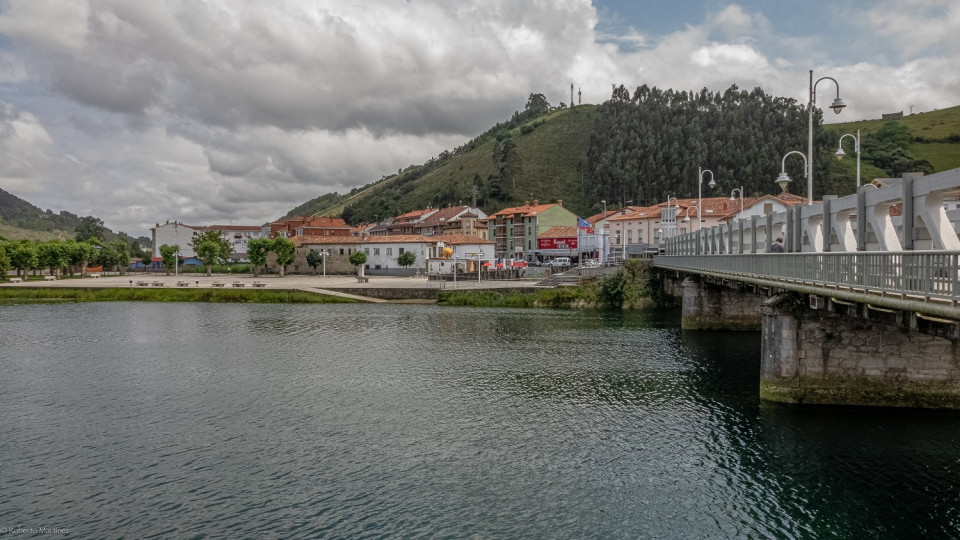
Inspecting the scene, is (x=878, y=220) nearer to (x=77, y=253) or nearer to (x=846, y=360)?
(x=846, y=360)

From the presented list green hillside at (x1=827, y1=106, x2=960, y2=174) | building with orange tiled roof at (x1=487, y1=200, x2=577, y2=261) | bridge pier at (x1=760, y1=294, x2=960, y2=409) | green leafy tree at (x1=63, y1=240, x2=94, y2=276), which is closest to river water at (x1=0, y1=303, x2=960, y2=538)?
bridge pier at (x1=760, y1=294, x2=960, y2=409)

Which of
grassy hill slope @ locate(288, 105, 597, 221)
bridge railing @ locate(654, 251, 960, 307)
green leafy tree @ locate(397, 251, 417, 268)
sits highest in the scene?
grassy hill slope @ locate(288, 105, 597, 221)

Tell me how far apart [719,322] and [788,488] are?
29.8 meters

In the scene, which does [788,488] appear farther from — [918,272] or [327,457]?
[327,457]

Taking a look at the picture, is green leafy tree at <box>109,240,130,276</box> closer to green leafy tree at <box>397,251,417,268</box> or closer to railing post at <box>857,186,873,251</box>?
green leafy tree at <box>397,251,417,268</box>

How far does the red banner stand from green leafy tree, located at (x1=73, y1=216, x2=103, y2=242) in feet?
407

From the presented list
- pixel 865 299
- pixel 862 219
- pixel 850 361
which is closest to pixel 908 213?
pixel 862 219

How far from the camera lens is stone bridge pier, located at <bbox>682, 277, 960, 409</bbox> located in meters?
21.1

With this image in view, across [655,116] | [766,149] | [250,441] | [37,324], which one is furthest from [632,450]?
[655,116]

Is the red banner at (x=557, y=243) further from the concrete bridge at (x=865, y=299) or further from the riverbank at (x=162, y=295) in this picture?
the concrete bridge at (x=865, y=299)

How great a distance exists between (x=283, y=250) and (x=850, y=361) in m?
88.3

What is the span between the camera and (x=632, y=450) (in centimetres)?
1911

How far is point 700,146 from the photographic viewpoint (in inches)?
5344

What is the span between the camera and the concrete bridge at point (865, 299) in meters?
14.1
